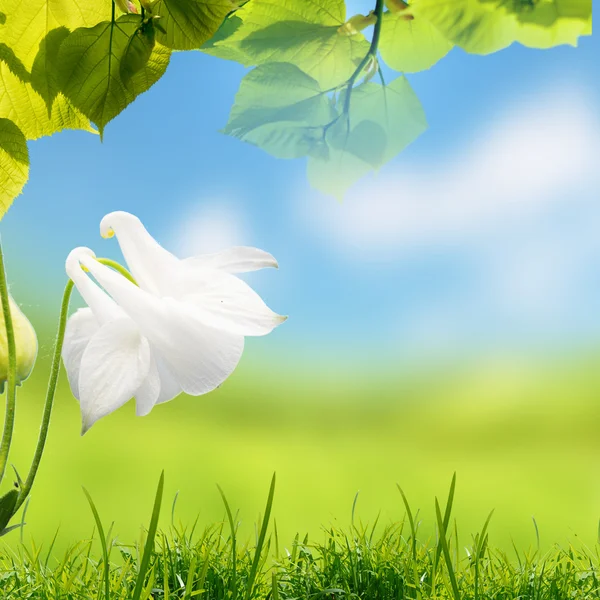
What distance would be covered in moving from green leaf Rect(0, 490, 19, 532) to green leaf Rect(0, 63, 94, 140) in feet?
0.60

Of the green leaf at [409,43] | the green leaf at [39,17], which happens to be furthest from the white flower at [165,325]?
the green leaf at [409,43]

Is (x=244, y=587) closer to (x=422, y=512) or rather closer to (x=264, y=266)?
(x=422, y=512)

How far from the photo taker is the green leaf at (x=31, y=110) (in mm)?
346

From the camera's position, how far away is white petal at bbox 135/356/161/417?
0.30m

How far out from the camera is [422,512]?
2.42 ft

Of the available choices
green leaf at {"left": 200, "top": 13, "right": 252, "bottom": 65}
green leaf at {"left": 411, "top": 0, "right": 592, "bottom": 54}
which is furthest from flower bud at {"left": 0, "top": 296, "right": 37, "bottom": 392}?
green leaf at {"left": 411, "top": 0, "right": 592, "bottom": 54}

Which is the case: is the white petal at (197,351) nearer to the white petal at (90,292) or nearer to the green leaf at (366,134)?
→ the white petal at (90,292)

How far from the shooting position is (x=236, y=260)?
1.06ft

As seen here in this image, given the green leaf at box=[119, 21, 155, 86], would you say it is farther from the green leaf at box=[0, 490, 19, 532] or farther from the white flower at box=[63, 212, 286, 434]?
the green leaf at box=[0, 490, 19, 532]

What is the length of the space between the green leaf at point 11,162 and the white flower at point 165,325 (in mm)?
56

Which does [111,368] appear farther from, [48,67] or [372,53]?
[372,53]

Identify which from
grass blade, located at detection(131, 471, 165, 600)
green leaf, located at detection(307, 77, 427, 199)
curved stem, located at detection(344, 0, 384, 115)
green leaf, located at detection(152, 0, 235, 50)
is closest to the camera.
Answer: green leaf, located at detection(152, 0, 235, 50)

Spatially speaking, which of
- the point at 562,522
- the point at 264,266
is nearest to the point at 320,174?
the point at 264,266

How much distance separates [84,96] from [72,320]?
0.12 meters
